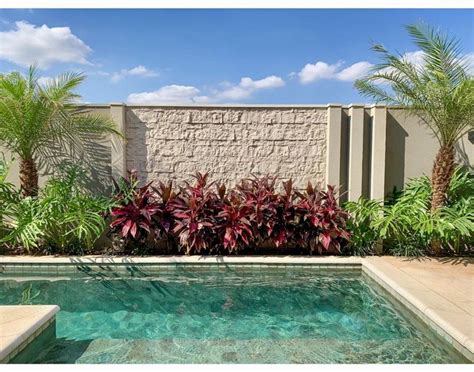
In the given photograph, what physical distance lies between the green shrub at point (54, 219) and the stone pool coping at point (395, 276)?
425 mm

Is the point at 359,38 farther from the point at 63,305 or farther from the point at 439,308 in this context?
the point at 63,305

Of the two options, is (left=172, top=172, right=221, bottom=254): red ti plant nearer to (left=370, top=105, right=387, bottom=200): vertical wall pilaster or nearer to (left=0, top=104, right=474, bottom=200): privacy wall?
(left=0, top=104, right=474, bottom=200): privacy wall

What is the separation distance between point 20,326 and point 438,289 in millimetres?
5101

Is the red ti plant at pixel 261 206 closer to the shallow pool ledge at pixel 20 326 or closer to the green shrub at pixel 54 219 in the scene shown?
the green shrub at pixel 54 219

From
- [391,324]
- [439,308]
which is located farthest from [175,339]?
[439,308]

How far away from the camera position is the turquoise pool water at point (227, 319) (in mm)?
3836

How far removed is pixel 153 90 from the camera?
347 inches

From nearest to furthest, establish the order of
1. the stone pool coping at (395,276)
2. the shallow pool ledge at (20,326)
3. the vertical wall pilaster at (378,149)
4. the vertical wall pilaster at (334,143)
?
the shallow pool ledge at (20,326) → the stone pool coping at (395,276) → the vertical wall pilaster at (378,149) → the vertical wall pilaster at (334,143)

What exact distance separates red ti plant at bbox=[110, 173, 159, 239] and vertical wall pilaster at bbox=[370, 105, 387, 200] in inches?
179

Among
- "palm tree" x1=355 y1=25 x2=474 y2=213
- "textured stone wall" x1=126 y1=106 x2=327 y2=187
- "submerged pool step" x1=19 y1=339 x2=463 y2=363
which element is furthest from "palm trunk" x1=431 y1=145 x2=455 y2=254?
"submerged pool step" x1=19 y1=339 x2=463 y2=363

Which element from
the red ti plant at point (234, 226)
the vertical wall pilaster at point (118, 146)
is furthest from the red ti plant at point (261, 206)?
the vertical wall pilaster at point (118, 146)

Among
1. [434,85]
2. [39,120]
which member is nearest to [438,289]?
[434,85]

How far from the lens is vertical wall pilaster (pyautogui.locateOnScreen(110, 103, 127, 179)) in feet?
26.2

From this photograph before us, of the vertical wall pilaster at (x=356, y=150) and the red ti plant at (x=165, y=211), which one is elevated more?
the vertical wall pilaster at (x=356, y=150)
